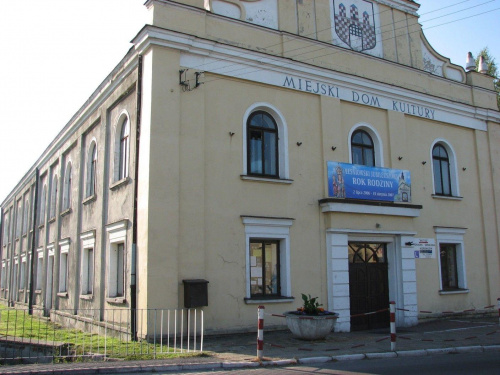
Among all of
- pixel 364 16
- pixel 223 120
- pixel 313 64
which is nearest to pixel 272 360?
pixel 223 120

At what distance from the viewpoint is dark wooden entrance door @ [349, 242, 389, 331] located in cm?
1614

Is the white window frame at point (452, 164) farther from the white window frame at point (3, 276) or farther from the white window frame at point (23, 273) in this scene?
the white window frame at point (3, 276)

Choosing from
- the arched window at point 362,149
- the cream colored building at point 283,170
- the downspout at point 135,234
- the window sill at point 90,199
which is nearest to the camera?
the downspout at point 135,234

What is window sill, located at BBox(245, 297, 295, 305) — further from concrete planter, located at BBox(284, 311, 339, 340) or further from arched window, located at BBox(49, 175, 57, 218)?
arched window, located at BBox(49, 175, 57, 218)

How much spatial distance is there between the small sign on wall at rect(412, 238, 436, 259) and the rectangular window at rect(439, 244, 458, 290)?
881 mm

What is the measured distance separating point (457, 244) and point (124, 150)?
41.3 ft

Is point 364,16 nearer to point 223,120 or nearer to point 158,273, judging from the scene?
point 223,120

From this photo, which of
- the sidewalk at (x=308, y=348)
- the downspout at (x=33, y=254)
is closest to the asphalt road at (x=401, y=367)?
the sidewalk at (x=308, y=348)

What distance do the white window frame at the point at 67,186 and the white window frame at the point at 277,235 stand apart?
11301 millimetres

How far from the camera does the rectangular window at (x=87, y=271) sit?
59.5 feet

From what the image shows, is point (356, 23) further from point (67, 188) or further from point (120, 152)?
point (67, 188)

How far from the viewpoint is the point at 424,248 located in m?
17.9

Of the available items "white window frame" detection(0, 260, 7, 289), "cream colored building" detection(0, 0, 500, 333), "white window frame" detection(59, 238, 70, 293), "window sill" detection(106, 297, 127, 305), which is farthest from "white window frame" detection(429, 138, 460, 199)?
"white window frame" detection(0, 260, 7, 289)

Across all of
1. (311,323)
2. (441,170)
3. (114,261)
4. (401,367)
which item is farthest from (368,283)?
(114,261)
